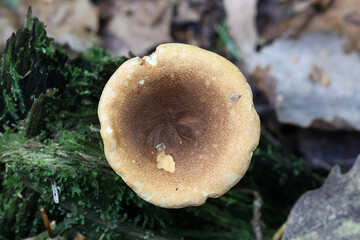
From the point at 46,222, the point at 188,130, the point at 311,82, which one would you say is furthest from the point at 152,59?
the point at 311,82

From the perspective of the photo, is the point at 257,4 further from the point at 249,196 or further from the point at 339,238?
the point at 339,238

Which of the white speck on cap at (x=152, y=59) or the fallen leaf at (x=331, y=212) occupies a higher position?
the white speck on cap at (x=152, y=59)

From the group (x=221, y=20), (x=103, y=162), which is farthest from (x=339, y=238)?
(x=221, y=20)

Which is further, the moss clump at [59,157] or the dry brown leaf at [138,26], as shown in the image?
the dry brown leaf at [138,26]

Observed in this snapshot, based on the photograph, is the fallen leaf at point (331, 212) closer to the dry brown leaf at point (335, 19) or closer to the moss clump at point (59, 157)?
the moss clump at point (59, 157)

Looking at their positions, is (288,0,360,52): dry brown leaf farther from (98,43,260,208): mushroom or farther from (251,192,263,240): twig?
(98,43,260,208): mushroom

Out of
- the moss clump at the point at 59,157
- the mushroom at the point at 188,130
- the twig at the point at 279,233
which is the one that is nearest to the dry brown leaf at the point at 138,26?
the moss clump at the point at 59,157
